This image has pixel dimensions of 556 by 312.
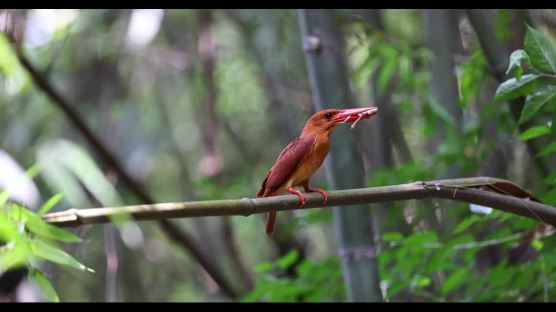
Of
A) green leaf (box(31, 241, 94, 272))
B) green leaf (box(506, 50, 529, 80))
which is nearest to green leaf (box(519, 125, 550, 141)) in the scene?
green leaf (box(506, 50, 529, 80))

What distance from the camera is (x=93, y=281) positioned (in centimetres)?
554

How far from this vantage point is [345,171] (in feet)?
9.32

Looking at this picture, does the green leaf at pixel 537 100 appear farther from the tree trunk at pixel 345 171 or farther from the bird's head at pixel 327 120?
the tree trunk at pixel 345 171

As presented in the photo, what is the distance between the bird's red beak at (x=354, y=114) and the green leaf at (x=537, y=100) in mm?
453

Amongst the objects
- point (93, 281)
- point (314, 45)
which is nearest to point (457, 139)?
point (314, 45)

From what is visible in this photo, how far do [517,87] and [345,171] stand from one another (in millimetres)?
887

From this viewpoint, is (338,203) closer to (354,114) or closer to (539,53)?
(354,114)

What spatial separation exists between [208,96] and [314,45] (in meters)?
2.48

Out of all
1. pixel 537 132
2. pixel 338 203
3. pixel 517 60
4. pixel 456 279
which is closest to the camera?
pixel 338 203

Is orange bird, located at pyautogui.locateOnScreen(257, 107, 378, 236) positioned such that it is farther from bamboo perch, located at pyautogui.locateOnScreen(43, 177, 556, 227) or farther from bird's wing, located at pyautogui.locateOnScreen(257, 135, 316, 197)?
bamboo perch, located at pyautogui.locateOnScreen(43, 177, 556, 227)

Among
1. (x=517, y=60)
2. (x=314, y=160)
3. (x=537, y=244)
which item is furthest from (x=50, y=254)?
(x=537, y=244)

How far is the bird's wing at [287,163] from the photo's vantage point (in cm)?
237

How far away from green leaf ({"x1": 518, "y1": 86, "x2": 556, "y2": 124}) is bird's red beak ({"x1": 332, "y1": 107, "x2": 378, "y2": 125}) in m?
0.45
